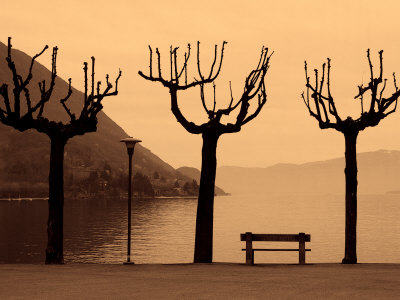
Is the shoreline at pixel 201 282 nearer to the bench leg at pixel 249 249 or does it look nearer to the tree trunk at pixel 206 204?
the bench leg at pixel 249 249

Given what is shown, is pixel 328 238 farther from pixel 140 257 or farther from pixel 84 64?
pixel 84 64

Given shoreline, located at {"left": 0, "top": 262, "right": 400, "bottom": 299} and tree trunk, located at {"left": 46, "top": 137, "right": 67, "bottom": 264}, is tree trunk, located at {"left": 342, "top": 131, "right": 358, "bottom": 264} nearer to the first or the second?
shoreline, located at {"left": 0, "top": 262, "right": 400, "bottom": 299}

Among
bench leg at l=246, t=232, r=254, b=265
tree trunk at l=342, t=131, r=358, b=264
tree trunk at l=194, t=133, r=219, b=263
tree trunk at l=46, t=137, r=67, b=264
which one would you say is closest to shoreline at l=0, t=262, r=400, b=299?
bench leg at l=246, t=232, r=254, b=265

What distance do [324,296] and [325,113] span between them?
14.4 meters

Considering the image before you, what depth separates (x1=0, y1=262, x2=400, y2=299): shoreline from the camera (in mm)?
18828

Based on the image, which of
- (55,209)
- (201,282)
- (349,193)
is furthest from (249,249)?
(55,209)

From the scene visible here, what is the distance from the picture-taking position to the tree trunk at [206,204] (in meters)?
30.6

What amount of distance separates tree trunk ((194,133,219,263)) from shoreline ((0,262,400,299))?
319 centimetres

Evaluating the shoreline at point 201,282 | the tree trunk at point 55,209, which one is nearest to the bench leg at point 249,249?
the shoreline at point 201,282

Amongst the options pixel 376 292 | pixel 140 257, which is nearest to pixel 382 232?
pixel 140 257

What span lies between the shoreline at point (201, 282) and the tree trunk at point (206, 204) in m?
3.19

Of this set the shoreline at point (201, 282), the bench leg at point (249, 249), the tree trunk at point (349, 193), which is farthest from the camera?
the tree trunk at point (349, 193)

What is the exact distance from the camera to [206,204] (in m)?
30.7

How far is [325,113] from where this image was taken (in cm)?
3150
